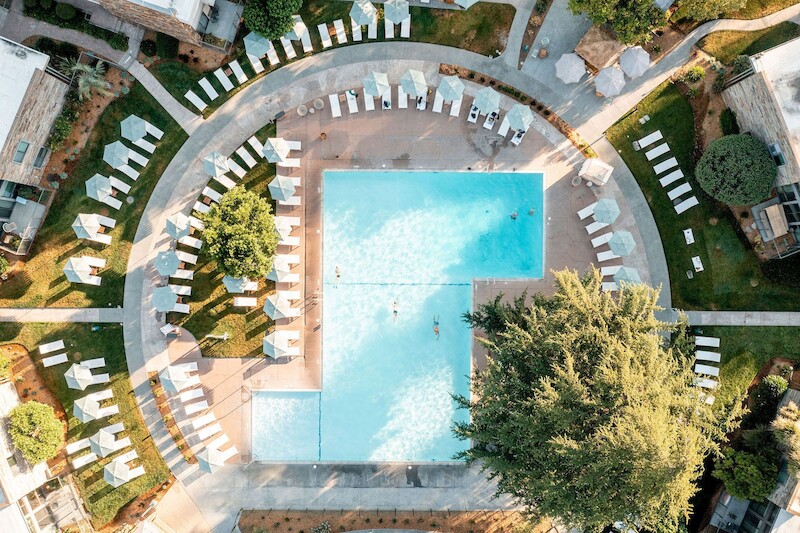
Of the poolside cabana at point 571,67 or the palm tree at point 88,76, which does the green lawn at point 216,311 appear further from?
the poolside cabana at point 571,67

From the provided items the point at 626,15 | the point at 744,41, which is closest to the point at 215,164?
the point at 626,15

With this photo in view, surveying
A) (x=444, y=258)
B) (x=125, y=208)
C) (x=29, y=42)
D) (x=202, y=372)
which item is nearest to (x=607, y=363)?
(x=444, y=258)

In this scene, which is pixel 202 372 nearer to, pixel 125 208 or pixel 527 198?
pixel 125 208

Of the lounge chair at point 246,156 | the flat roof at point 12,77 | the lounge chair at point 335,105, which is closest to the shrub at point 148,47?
the flat roof at point 12,77

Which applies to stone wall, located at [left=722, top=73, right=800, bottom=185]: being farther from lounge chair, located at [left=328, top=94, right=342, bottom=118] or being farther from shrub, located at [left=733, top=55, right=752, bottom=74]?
lounge chair, located at [left=328, top=94, right=342, bottom=118]

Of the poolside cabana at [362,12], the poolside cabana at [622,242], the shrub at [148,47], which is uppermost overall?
the poolside cabana at [362,12]

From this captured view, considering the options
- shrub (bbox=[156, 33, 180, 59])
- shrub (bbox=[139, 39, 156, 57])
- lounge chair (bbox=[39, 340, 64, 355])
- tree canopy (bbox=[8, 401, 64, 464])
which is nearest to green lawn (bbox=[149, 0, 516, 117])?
shrub (bbox=[156, 33, 180, 59])

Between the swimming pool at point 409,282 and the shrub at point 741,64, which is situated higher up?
the shrub at point 741,64

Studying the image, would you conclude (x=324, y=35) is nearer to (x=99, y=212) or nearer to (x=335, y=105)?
(x=335, y=105)
